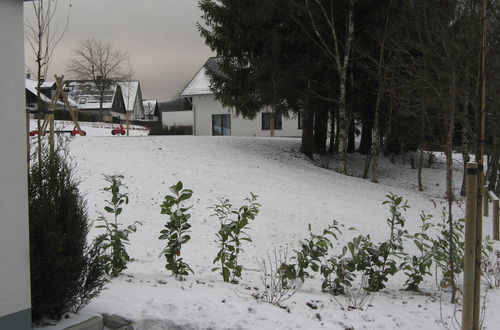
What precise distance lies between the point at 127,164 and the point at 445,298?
28.5ft

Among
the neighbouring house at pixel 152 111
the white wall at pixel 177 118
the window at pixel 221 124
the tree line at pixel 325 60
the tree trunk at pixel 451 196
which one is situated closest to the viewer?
the tree trunk at pixel 451 196

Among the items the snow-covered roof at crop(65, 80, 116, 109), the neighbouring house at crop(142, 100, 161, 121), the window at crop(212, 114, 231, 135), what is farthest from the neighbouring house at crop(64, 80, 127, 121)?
the window at crop(212, 114, 231, 135)

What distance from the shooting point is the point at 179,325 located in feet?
11.3

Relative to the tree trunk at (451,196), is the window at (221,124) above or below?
above

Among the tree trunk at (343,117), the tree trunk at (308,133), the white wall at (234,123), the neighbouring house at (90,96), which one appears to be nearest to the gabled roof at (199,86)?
the white wall at (234,123)

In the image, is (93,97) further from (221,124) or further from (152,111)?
(221,124)

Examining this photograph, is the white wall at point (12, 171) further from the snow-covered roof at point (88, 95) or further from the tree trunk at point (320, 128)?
the snow-covered roof at point (88, 95)

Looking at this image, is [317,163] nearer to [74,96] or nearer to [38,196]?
[38,196]

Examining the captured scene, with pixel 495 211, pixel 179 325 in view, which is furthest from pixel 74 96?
pixel 179 325

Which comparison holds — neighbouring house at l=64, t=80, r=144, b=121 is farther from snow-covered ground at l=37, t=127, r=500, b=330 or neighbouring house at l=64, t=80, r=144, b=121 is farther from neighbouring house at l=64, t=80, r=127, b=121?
snow-covered ground at l=37, t=127, r=500, b=330

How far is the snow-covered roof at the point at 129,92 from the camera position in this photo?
6401cm

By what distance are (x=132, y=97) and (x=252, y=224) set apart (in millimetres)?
60380

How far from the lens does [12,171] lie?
280 centimetres

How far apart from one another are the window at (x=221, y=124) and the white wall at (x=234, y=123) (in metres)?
0.29
